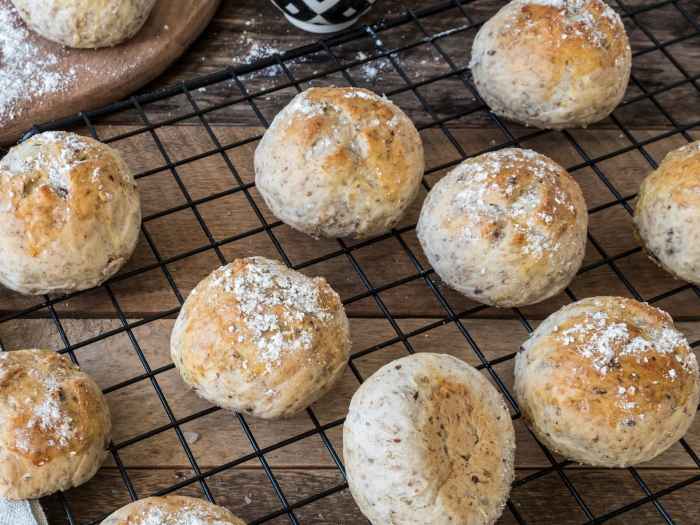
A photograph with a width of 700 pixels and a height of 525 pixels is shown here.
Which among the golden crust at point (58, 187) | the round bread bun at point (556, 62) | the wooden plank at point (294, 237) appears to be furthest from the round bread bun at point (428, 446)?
the round bread bun at point (556, 62)

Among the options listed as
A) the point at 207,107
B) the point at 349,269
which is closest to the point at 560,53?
the point at 349,269

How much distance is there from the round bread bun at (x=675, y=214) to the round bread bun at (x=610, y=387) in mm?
285

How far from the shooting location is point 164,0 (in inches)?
125

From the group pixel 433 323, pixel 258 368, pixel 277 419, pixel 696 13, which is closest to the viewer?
pixel 258 368

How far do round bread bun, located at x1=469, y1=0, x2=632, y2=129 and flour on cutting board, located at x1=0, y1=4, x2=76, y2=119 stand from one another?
1382mm

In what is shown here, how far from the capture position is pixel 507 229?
8.02 feet

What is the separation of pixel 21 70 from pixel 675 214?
6.82ft

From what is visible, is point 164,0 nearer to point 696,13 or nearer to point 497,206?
point 497,206

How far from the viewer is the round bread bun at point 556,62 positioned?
278cm

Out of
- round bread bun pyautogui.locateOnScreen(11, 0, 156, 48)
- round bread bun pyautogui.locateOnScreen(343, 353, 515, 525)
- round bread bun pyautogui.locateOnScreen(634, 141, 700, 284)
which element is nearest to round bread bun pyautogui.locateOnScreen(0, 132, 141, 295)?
round bread bun pyautogui.locateOnScreen(11, 0, 156, 48)

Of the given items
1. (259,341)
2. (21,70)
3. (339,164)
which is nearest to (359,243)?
(339,164)

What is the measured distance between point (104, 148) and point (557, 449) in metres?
1.49

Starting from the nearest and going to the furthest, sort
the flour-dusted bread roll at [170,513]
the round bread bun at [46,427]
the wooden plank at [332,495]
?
the flour-dusted bread roll at [170,513], the round bread bun at [46,427], the wooden plank at [332,495]

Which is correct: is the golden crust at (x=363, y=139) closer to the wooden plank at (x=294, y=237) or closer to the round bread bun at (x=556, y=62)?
the wooden plank at (x=294, y=237)
